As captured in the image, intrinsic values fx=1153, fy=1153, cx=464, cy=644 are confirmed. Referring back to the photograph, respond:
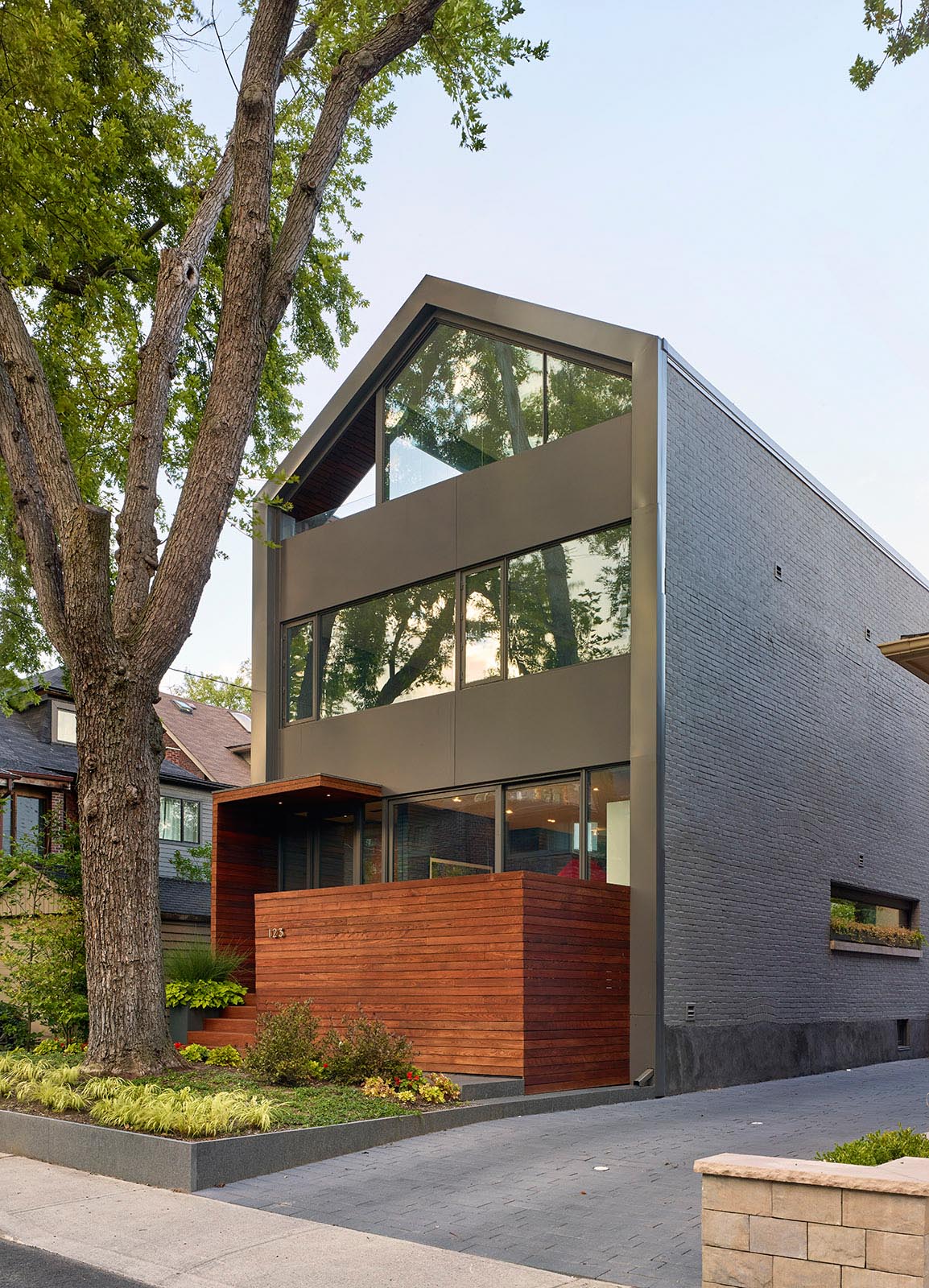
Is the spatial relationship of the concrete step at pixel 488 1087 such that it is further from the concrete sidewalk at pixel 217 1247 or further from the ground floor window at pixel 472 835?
the concrete sidewalk at pixel 217 1247

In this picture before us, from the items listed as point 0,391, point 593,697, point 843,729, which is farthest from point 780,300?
point 0,391

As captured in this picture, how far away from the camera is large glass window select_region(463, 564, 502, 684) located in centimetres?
1430

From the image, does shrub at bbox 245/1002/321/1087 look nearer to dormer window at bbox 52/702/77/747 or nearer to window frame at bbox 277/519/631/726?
window frame at bbox 277/519/631/726

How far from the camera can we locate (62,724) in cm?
2505

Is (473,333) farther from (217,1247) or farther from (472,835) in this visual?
(217,1247)

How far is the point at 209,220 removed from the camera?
A: 38.3ft

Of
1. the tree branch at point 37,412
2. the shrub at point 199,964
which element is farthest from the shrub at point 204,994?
the tree branch at point 37,412

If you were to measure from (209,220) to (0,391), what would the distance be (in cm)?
272

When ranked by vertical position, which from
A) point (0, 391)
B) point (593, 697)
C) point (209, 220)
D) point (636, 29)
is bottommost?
point (593, 697)

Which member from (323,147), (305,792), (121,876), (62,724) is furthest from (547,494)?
(62,724)

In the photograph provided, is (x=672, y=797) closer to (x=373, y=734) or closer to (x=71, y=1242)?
(x=373, y=734)

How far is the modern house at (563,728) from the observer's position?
11914 mm

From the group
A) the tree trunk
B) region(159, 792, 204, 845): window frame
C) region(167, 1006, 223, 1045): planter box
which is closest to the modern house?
region(167, 1006, 223, 1045): planter box

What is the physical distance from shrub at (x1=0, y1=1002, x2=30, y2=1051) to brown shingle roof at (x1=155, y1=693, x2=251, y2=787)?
14.2m
